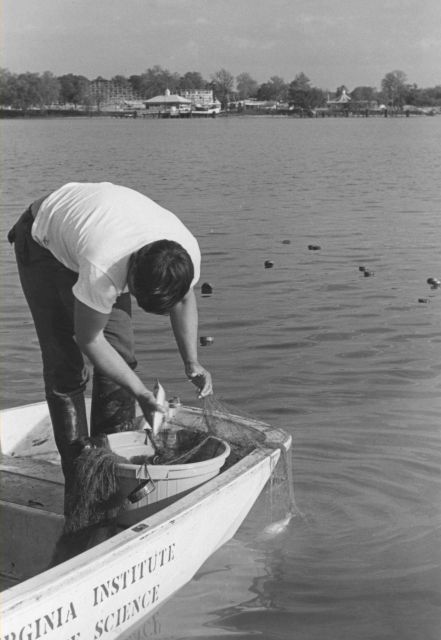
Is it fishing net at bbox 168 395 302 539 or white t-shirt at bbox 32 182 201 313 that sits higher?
white t-shirt at bbox 32 182 201 313

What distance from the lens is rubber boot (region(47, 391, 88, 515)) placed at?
473 centimetres

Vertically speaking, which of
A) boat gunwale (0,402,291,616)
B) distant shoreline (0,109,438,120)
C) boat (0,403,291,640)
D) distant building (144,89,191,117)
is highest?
distant building (144,89,191,117)

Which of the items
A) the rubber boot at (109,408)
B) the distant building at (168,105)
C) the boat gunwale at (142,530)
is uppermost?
the distant building at (168,105)

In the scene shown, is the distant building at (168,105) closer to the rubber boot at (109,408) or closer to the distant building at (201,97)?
the distant building at (201,97)

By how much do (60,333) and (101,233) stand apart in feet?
2.67

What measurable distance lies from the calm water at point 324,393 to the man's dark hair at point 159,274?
A: 1.63m

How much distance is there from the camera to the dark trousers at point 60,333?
445cm

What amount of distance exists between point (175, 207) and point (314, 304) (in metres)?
10.5

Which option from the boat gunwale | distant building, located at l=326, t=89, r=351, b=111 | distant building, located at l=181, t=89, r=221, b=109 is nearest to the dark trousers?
the boat gunwale

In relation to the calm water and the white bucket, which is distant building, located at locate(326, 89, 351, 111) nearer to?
the calm water

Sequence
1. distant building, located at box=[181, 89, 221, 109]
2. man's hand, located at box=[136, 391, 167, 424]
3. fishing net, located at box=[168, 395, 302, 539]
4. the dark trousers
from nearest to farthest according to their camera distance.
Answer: man's hand, located at box=[136, 391, 167, 424] < the dark trousers < fishing net, located at box=[168, 395, 302, 539] < distant building, located at box=[181, 89, 221, 109]

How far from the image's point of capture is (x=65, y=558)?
444 cm

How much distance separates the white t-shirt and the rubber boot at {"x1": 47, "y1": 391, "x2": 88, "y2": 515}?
807 millimetres

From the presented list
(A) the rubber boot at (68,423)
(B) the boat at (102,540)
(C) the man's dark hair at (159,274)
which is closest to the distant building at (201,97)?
(B) the boat at (102,540)
